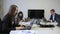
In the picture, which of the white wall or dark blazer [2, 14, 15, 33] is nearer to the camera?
dark blazer [2, 14, 15, 33]

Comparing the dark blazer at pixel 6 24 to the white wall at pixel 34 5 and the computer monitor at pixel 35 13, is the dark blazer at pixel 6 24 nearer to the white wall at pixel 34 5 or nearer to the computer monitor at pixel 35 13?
the computer monitor at pixel 35 13

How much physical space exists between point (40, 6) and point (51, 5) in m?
0.59

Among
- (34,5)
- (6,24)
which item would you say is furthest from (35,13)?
A: (6,24)

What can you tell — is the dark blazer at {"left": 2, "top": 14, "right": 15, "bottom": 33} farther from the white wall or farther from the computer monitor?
the white wall

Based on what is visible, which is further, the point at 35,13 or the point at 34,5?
the point at 34,5

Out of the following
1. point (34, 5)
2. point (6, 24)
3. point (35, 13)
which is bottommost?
point (6, 24)

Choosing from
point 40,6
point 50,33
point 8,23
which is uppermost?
point 40,6

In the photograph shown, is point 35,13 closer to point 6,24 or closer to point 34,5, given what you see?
point 34,5

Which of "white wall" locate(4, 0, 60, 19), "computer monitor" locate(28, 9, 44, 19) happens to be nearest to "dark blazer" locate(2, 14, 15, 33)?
"computer monitor" locate(28, 9, 44, 19)

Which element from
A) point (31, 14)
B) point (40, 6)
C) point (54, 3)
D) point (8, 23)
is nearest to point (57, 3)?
point (54, 3)

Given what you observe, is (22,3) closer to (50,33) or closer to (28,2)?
(28,2)

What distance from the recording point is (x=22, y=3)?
6.33 meters

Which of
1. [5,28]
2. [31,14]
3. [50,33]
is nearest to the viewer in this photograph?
[50,33]

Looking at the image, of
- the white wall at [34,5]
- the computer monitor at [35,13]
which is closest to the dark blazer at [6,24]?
the computer monitor at [35,13]
